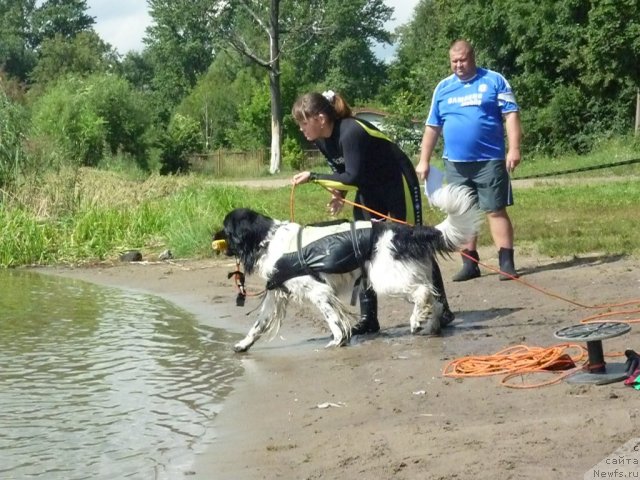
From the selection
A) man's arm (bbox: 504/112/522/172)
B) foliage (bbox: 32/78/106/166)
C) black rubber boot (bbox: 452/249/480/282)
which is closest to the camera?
man's arm (bbox: 504/112/522/172)

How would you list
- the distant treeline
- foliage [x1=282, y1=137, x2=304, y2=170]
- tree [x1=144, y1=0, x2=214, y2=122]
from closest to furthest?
1. the distant treeline
2. foliage [x1=282, y1=137, x2=304, y2=170]
3. tree [x1=144, y1=0, x2=214, y2=122]

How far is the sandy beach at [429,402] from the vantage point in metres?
4.50

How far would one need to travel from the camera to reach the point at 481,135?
30.7ft

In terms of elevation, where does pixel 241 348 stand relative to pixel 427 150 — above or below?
below

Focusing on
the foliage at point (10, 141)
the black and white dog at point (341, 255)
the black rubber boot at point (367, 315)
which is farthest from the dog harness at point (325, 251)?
the foliage at point (10, 141)

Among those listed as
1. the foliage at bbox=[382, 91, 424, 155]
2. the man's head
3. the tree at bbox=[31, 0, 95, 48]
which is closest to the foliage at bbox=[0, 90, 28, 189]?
the man's head

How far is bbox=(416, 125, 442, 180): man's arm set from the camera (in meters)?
9.10

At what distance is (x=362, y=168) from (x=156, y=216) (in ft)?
29.7

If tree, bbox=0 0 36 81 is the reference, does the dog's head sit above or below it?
below

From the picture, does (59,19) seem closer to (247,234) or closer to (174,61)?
(174,61)

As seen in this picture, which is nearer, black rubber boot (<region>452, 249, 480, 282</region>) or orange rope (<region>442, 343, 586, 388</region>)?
orange rope (<region>442, 343, 586, 388</region>)

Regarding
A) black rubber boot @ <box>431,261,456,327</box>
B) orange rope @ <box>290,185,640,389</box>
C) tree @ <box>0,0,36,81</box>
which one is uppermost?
tree @ <box>0,0,36,81</box>

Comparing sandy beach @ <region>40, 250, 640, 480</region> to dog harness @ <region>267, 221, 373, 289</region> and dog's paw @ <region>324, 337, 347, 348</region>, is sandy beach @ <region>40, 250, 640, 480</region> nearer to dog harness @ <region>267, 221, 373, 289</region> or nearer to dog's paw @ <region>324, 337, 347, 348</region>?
dog's paw @ <region>324, 337, 347, 348</region>

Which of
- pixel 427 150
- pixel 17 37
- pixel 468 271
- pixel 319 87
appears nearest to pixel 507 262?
pixel 468 271
